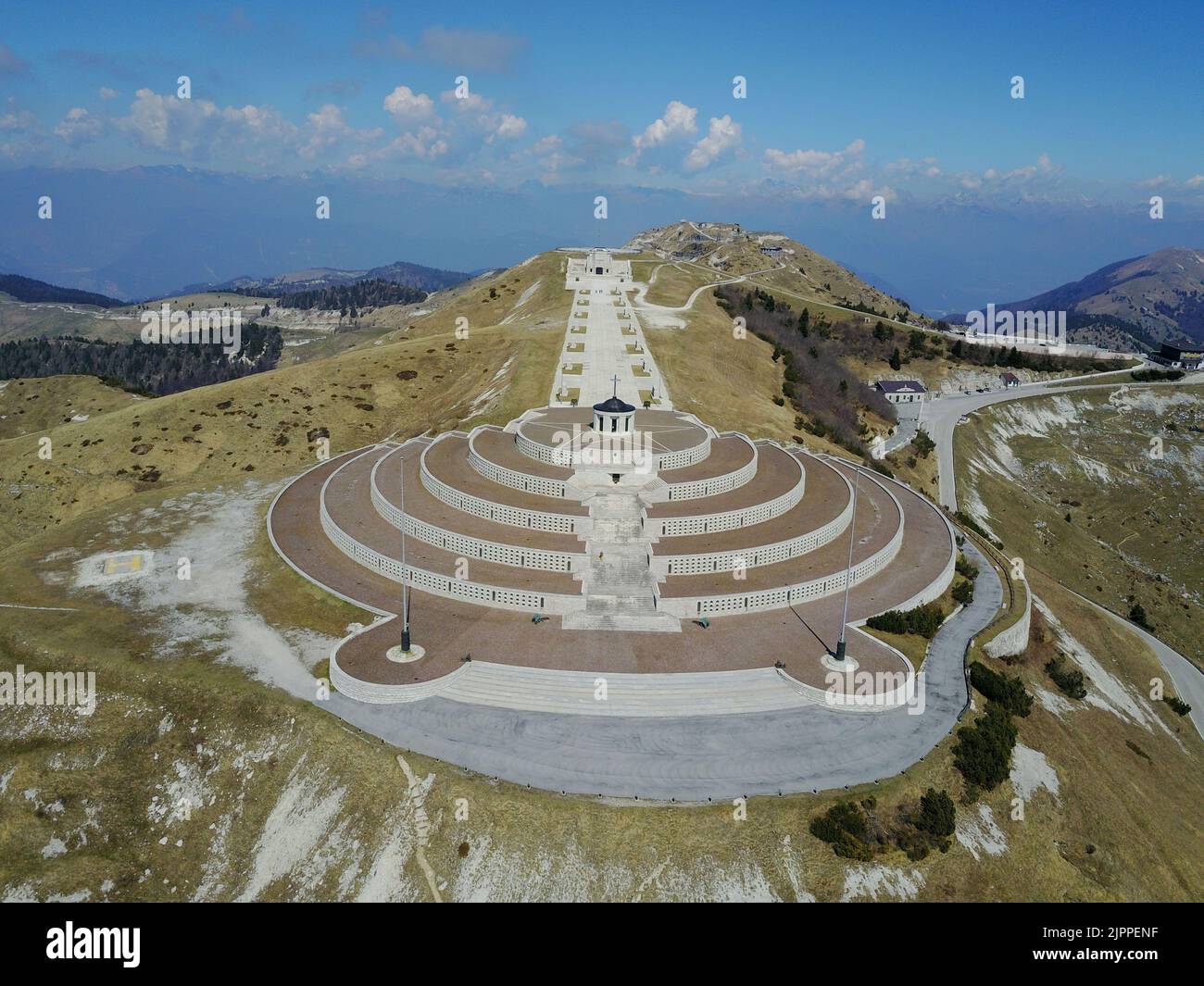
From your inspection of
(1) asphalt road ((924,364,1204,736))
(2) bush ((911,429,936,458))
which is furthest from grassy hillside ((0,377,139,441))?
(1) asphalt road ((924,364,1204,736))

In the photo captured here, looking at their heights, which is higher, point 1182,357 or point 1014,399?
point 1182,357

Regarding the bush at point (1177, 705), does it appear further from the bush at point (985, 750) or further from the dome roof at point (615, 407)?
the dome roof at point (615, 407)

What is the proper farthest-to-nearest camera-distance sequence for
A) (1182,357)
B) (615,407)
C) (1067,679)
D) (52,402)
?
1. (1182,357)
2. (52,402)
3. (615,407)
4. (1067,679)

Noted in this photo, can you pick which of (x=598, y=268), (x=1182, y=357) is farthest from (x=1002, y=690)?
(x=1182, y=357)

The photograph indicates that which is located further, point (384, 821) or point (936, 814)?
point (936, 814)

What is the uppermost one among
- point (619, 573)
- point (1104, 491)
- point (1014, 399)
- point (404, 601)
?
point (1014, 399)

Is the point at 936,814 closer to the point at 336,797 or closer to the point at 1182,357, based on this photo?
the point at 336,797
